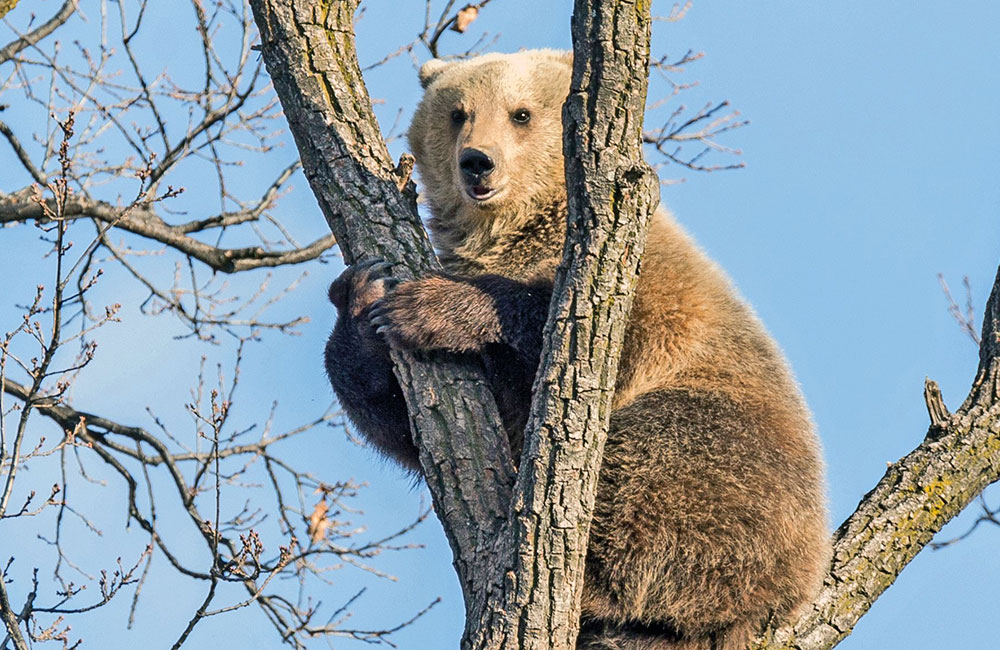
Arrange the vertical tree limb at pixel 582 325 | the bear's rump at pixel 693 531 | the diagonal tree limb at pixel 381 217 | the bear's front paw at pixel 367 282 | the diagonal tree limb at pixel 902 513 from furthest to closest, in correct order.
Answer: the diagonal tree limb at pixel 902 513, the bear's front paw at pixel 367 282, the bear's rump at pixel 693 531, the diagonal tree limb at pixel 381 217, the vertical tree limb at pixel 582 325

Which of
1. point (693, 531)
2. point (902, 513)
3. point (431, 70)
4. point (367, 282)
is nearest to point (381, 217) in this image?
point (367, 282)

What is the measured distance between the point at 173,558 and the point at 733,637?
3.79m

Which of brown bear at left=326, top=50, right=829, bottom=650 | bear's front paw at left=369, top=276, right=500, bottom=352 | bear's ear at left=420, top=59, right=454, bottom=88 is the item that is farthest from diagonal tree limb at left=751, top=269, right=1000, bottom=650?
bear's ear at left=420, top=59, right=454, bottom=88

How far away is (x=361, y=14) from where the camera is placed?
866 centimetres

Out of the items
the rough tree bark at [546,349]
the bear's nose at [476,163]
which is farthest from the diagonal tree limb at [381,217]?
the bear's nose at [476,163]

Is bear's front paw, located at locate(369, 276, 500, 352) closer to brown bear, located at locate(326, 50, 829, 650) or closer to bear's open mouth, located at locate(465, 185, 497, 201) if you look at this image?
brown bear, located at locate(326, 50, 829, 650)

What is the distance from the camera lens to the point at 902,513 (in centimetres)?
467

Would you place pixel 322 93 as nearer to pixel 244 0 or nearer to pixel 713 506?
pixel 713 506

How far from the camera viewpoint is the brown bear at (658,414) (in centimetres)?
407

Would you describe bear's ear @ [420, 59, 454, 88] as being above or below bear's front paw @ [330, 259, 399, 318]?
above

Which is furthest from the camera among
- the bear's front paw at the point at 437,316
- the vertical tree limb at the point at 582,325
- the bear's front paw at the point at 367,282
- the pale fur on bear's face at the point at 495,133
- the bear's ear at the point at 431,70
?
the bear's ear at the point at 431,70

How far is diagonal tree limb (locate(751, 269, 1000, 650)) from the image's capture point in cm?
441

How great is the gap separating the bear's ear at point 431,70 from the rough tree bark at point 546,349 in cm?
158

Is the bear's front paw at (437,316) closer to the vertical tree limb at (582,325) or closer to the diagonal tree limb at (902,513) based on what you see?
the vertical tree limb at (582,325)
